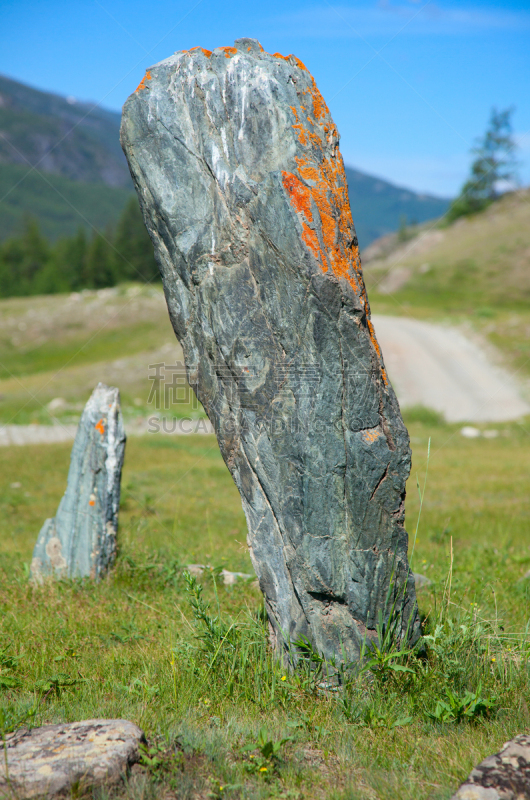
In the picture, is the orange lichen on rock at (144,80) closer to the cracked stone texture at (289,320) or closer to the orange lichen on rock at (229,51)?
the cracked stone texture at (289,320)

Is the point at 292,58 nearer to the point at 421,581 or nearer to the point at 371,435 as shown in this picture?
the point at 371,435

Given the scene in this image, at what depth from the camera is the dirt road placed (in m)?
17.7

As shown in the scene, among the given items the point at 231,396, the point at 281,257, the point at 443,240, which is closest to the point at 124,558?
the point at 231,396

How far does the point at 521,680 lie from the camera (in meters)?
3.29

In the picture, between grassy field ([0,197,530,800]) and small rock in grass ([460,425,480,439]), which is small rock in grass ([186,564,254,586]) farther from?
small rock in grass ([460,425,480,439])

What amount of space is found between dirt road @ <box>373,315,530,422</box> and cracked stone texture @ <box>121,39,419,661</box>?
581 inches

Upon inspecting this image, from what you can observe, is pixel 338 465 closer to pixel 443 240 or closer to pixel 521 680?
pixel 521 680

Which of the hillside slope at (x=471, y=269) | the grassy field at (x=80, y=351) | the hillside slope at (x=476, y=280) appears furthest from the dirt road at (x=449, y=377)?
the grassy field at (x=80, y=351)

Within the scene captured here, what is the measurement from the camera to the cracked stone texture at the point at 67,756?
229cm

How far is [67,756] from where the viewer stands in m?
2.42

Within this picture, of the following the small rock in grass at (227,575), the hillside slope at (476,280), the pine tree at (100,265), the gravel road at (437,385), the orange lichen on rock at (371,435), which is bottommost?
the small rock in grass at (227,575)

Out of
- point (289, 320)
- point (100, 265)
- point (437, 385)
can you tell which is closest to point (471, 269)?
point (437, 385)

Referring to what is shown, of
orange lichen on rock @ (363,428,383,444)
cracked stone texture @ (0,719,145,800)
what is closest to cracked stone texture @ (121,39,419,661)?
orange lichen on rock @ (363,428,383,444)

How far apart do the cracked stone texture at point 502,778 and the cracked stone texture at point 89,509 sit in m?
3.80
